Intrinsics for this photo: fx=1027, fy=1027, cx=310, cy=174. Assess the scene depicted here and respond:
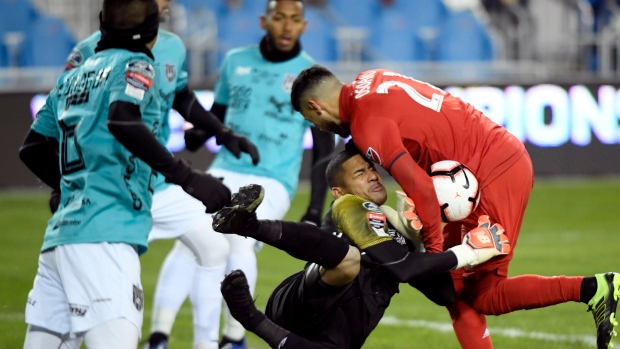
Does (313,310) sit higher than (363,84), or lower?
lower

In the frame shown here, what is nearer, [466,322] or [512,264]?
[466,322]

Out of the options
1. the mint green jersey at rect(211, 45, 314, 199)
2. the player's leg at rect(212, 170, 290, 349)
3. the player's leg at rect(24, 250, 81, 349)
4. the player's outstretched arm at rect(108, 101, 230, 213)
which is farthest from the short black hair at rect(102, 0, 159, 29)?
the mint green jersey at rect(211, 45, 314, 199)

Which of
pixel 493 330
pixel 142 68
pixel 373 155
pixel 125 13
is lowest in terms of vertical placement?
pixel 493 330

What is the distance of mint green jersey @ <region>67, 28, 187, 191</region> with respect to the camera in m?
5.93

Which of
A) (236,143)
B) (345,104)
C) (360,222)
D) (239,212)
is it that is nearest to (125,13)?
(239,212)

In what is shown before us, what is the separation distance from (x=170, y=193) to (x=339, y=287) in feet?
5.71

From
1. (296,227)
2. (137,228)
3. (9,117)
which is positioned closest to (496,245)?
(296,227)

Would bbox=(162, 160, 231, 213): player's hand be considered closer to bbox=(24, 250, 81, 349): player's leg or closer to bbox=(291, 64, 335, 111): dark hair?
bbox=(24, 250, 81, 349): player's leg

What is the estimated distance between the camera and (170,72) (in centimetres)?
609

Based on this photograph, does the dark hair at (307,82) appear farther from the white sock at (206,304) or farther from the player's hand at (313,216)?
the player's hand at (313,216)

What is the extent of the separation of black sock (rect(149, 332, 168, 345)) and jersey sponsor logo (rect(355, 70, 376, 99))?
1958 mm

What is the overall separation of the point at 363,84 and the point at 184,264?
1859 mm

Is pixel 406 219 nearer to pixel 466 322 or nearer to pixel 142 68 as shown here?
pixel 466 322

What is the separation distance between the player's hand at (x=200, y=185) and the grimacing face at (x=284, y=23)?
2.91m
